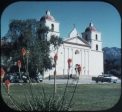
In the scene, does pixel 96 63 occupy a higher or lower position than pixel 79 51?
lower

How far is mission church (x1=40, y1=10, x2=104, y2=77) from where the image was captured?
291cm

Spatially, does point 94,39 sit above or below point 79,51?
above

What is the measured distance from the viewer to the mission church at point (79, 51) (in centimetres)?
291

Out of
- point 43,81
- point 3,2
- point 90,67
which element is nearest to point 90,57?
point 90,67

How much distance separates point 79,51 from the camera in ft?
11.6

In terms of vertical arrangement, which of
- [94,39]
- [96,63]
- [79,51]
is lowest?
[96,63]

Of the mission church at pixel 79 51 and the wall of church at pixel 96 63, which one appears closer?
the mission church at pixel 79 51

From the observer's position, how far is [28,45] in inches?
128

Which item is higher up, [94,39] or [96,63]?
[94,39]

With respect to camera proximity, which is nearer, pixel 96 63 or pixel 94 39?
pixel 94 39

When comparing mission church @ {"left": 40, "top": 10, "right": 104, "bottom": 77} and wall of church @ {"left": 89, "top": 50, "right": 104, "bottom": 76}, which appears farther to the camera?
wall of church @ {"left": 89, "top": 50, "right": 104, "bottom": 76}

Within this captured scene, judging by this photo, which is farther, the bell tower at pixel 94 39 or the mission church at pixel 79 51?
the bell tower at pixel 94 39

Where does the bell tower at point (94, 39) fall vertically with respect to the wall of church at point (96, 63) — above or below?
above

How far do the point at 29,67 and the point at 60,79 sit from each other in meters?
0.29
